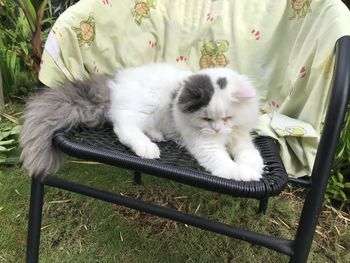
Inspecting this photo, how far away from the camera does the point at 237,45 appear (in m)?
1.49

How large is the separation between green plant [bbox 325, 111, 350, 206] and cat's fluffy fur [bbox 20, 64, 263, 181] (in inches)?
24.6

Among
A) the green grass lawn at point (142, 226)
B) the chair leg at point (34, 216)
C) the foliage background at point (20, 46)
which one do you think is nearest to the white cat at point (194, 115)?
the chair leg at point (34, 216)

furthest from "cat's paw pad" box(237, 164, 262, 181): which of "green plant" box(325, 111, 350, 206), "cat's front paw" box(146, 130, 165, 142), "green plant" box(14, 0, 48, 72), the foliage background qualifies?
"green plant" box(14, 0, 48, 72)

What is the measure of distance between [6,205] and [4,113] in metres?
0.66

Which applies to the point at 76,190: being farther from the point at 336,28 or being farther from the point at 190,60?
the point at 336,28

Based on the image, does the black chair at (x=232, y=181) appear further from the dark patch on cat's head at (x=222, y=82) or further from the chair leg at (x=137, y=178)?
the chair leg at (x=137, y=178)

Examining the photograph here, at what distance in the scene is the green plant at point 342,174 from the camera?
1663 mm

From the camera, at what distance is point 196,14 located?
157cm

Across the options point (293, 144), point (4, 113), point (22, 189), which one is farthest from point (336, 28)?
point (4, 113)

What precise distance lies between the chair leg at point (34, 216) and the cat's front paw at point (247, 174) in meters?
0.53

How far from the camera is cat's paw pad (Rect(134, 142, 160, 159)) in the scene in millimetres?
1024

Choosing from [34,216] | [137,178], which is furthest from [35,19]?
[34,216]

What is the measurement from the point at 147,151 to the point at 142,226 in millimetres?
661

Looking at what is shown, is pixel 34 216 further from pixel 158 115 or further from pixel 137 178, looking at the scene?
pixel 137 178
